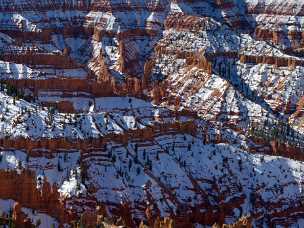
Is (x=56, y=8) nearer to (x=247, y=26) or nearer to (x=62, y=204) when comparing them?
(x=247, y=26)

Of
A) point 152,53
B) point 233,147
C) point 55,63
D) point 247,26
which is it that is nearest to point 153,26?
point 152,53

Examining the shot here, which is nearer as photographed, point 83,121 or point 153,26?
point 83,121

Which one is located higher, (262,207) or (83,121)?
(83,121)

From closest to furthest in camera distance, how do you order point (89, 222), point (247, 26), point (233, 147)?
1. point (89, 222)
2. point (233, 147)
3. point (247, 26)

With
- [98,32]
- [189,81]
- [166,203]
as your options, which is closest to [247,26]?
[98,32]

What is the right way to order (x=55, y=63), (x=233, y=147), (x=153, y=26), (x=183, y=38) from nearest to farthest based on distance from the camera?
(x=233, y=147) < (x=55, y=63) < (x=183, y=38) < (x=153, y=26)

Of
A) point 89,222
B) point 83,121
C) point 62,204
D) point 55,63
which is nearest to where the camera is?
point 89,222

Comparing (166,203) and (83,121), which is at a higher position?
(83,121)

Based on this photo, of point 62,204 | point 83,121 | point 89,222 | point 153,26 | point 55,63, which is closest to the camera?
point 89,222

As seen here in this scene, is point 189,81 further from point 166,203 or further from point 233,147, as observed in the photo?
point 166,203
